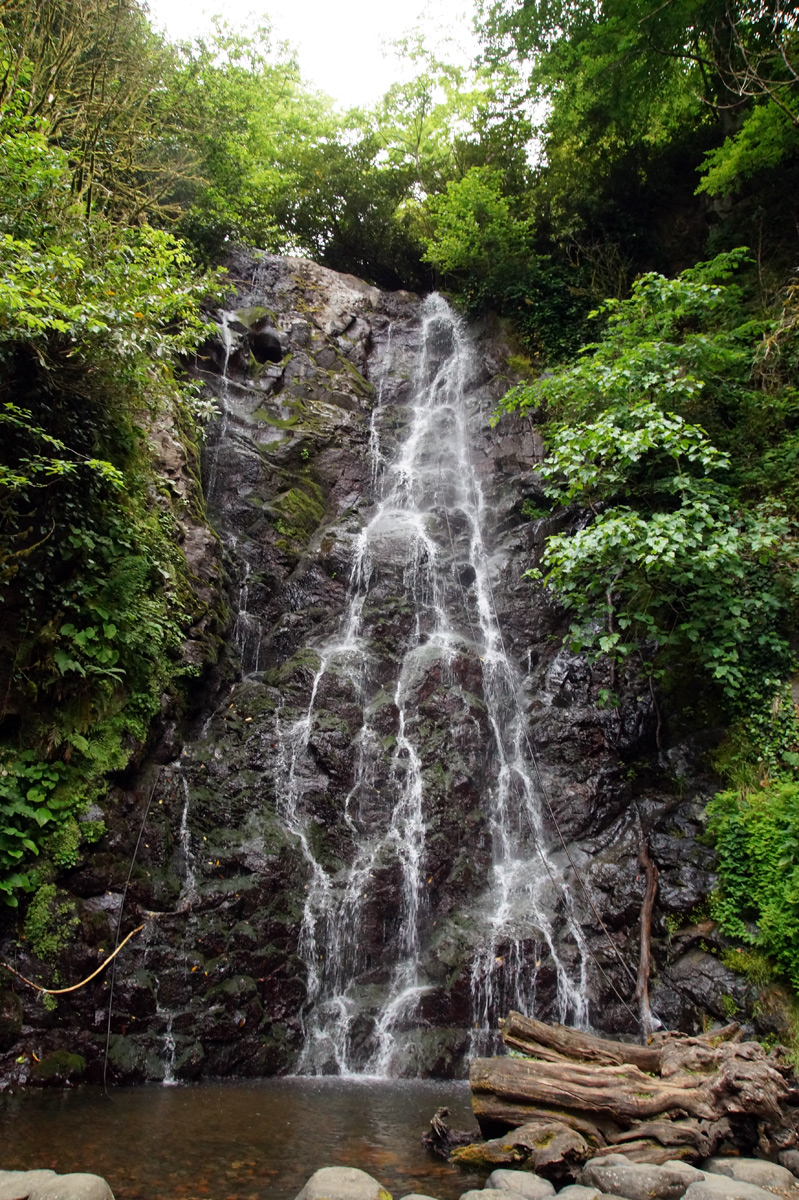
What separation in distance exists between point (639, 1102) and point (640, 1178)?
881 mm

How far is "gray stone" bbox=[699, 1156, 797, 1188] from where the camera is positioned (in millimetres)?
4027

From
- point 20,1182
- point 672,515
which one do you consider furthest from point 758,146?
point 20,1182

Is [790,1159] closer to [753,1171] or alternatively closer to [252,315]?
[753,1171]

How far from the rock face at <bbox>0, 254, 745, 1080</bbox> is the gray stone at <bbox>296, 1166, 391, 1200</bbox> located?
11.5ft

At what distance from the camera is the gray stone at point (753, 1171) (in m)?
4.03

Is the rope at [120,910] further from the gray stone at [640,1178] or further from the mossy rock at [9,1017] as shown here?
the gray stone at [640,1178]

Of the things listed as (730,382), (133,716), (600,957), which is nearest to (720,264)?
(730,382)

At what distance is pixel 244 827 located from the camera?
850cm

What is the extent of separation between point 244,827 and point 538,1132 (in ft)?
16.2

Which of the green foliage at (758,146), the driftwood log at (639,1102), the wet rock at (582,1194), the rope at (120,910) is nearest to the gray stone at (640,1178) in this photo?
the wet rock at (582,1194)

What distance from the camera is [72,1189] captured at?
3.34 meters

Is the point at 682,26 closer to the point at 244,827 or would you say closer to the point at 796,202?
the point at 796,202

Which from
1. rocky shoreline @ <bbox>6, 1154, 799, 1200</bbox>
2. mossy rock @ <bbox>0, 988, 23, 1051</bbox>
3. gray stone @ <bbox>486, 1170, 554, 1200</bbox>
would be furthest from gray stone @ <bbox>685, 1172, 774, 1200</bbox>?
mossy rock @ <bbox>0, 988, 23, 1051</bbox>

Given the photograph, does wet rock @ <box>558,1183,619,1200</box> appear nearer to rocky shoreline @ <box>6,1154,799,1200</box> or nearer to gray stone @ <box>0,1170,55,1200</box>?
rocky shoreline @ <box>6,1154,799,1200</box>
